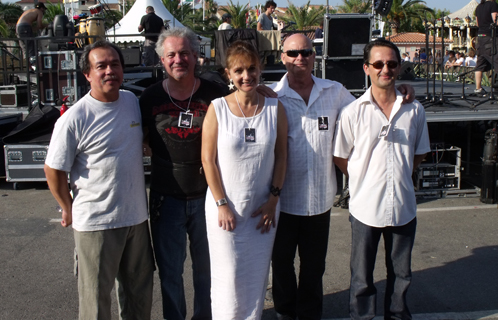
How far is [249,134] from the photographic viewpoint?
2643 millimetres

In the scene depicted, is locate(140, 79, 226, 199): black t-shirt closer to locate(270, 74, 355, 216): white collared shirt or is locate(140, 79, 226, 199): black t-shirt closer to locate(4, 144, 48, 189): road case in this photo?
locate(270, 74, 355, 216): white collared shirt

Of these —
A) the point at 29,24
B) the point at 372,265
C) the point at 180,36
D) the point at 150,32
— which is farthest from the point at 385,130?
the point at 29,24

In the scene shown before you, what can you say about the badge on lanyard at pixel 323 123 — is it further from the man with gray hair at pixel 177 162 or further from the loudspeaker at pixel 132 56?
the loudspeaker at pixel 132 56

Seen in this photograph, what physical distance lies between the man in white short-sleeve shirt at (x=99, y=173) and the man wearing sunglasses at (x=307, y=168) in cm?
92

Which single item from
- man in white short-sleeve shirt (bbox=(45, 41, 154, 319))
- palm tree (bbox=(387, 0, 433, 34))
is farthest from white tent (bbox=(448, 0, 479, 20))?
man in white short-sleeve shirt (bbox=(45, 41, 154, 319))

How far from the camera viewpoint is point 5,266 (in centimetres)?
450

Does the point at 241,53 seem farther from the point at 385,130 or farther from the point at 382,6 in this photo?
the point at 382,6

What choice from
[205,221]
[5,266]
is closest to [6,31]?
[5,266]

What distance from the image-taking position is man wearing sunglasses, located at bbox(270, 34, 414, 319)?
2.95m

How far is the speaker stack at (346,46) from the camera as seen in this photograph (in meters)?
7.74

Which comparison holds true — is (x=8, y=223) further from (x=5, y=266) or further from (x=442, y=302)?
(x=442, y=302)

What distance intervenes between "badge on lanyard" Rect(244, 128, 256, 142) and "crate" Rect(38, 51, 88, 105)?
644 cm

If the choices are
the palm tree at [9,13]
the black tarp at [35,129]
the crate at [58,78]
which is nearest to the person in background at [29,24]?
the crate at [58,78]

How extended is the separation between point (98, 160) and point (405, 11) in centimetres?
3656
